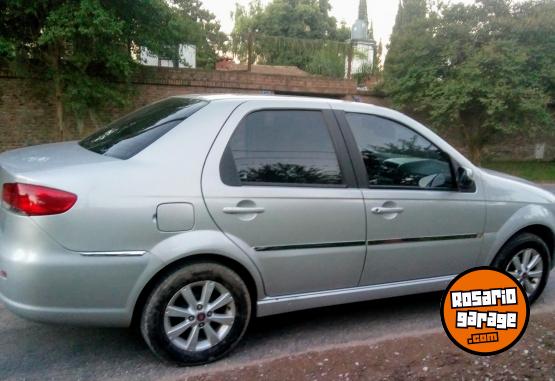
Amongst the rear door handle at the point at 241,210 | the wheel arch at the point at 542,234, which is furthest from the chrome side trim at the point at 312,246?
the wheel arch at the point at 542,234

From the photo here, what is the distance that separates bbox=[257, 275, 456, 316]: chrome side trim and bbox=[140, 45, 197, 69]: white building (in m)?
9.13

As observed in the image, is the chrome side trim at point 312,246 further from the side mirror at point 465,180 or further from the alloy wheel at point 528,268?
the alloy wheel at point 528,268

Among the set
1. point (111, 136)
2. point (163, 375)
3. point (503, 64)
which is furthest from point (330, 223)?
point (503, 64)

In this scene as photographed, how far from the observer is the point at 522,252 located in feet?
13.8

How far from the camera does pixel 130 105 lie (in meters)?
12.2

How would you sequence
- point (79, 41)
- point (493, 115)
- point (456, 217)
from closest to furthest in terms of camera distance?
point (456, 217), point (79, 41), point (493, 115)

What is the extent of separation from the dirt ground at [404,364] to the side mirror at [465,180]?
1.16 meters

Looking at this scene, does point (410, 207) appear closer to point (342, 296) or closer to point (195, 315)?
point (342, 296)

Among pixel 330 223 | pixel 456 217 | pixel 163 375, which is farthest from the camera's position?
pixel 456 217

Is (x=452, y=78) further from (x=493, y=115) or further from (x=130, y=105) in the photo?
(x=130, y=105)

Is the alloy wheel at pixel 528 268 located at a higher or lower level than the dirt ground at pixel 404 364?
higher

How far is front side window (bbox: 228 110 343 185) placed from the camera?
3.21m

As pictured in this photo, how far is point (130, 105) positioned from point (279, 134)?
970 cm

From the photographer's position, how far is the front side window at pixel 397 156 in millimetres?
3605
